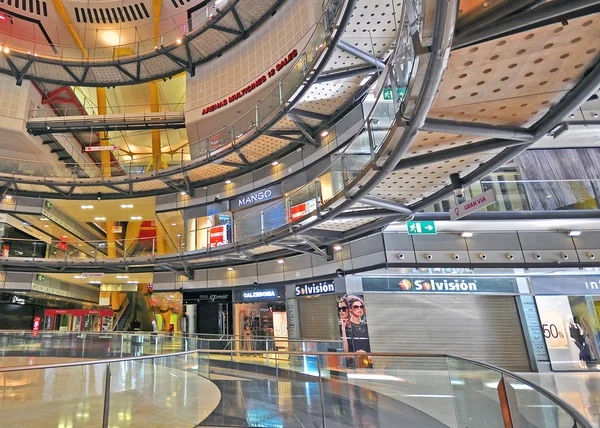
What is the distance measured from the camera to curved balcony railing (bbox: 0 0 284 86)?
17.9 m

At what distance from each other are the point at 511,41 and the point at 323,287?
11342mm

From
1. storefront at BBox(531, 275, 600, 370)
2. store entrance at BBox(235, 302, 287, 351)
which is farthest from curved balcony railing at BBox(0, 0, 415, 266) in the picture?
storefront at BBox(531, 275, 600, 370)

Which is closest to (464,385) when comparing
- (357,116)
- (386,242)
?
(386,242)

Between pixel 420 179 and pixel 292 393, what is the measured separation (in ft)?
15.0

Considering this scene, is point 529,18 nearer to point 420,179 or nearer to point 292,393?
point 420,179

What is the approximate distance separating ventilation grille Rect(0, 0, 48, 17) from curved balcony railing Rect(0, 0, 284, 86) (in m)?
0.61

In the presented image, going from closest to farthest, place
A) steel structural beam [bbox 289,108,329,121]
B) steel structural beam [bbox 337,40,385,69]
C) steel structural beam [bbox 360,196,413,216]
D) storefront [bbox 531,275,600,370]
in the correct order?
1. steel structural beam [bbox 360,196,413,216]
2. steel structural beam [bbox 337,40,385,69]
3. storefront [bbox 531,275,600,370]
4. steel structural beam [bbox 289,108,329,121]

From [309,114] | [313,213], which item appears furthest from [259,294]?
[309,114]

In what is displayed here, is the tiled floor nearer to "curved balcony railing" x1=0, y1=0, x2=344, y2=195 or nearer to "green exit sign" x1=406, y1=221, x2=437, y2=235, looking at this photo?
"green exit sign" x1=406, y1=221, x2=437, y2=235

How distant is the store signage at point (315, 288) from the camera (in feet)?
42.9

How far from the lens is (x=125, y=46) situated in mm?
22625

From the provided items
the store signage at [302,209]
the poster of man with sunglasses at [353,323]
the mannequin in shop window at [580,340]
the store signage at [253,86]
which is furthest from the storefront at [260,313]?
the mannequin in shop window at [580,340]

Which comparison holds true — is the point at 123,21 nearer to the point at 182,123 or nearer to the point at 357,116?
the point at 182,123

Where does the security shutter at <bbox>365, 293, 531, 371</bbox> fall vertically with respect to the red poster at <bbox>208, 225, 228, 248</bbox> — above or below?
below
